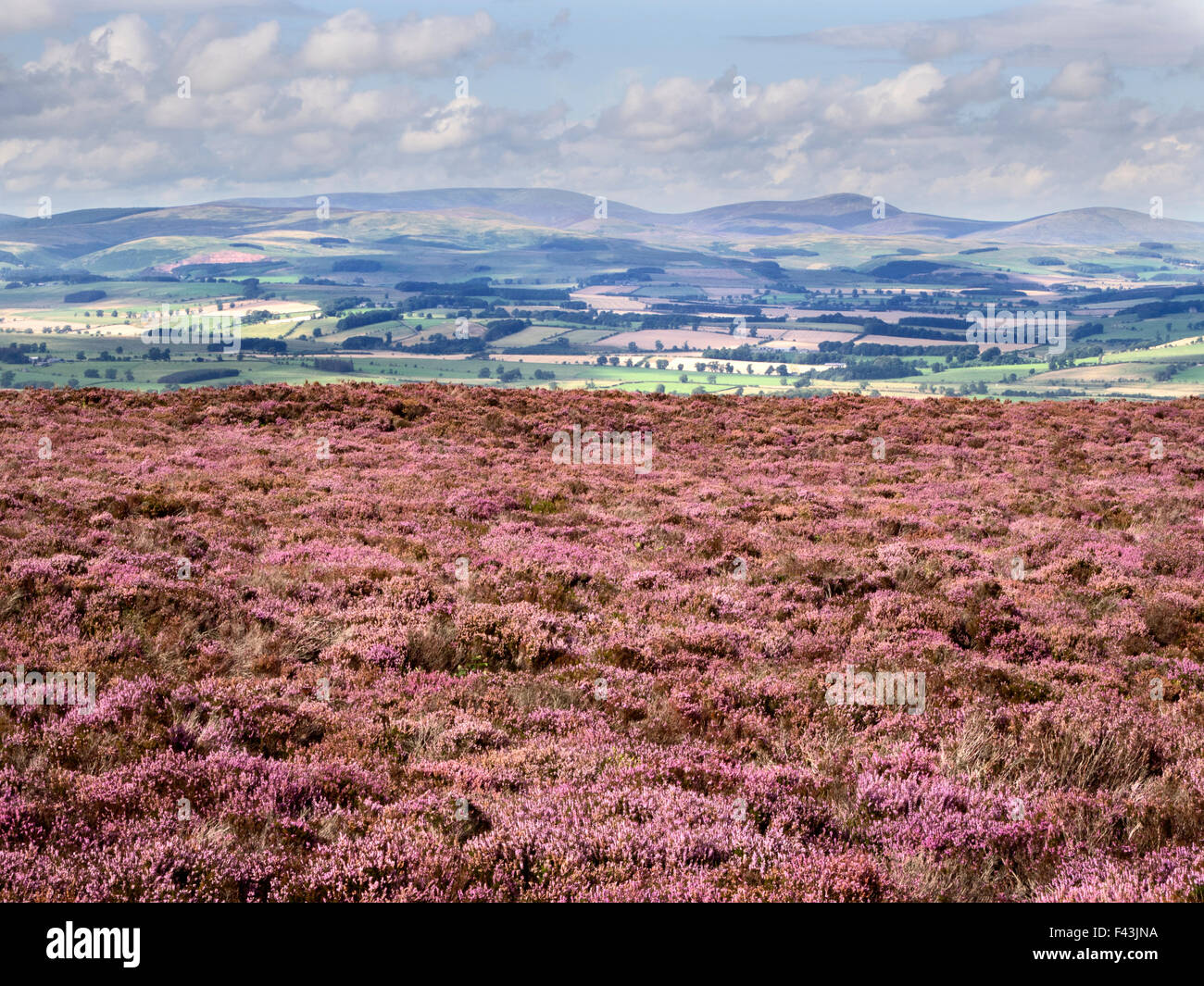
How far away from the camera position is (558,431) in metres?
27.2

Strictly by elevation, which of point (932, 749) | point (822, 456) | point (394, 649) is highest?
point (822, 456)

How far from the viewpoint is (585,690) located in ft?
25.3

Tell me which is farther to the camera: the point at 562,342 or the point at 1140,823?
the point at 562,342

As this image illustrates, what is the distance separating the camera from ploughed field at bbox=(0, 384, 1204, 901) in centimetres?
458

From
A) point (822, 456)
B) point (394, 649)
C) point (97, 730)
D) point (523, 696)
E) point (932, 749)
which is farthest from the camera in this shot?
point (822, 456)

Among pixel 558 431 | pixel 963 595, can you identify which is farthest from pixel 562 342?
pixel 963 595

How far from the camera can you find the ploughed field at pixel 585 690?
4.58 metres

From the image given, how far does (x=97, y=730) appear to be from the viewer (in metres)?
5.88
